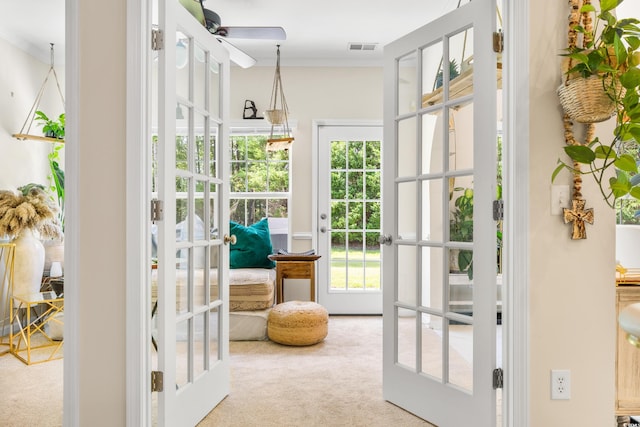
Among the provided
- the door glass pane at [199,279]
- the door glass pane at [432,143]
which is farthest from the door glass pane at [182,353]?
the door glass pane at [432,143]

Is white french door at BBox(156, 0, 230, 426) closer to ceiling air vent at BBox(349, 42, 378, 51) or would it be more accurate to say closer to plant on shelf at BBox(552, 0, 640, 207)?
plant on shelf at BBox(552, 0, 640, 207)

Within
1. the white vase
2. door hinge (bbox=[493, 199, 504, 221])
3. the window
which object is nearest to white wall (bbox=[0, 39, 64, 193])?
the white vase

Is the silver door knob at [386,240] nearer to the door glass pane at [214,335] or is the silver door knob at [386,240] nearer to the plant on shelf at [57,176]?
the door glass pane at [214,335]

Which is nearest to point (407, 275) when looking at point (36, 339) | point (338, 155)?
point (338, 155)

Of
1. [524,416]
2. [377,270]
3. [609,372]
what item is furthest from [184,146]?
[377,270]

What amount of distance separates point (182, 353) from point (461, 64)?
1962mm

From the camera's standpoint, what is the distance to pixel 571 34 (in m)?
2.04

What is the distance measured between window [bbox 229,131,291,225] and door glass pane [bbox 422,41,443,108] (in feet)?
9.77

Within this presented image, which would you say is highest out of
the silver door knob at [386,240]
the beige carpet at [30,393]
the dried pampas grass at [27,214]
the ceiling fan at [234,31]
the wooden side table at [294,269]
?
the ceiling fan at [234,31]

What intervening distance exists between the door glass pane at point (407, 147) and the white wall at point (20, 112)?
3.66 m

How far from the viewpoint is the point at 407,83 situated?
8.81ft

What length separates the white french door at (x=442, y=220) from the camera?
2176mm

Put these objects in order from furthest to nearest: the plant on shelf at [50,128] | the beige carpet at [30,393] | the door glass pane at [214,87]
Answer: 1. the plant on shelf at [50,128]
2. the door glass pane at [214,87]
3. the beige carpet at [30,393]

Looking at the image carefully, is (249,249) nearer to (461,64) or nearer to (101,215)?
(101,215)
